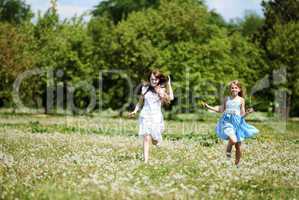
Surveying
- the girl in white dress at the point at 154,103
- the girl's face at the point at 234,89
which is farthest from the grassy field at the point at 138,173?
the girl's face at the point at 234,89

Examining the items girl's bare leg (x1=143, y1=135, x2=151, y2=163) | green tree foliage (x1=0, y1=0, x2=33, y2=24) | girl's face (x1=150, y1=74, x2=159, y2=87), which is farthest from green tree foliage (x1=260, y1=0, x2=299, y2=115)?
green tree foliage (x1=0, y1=0, x2=33, y2=24)

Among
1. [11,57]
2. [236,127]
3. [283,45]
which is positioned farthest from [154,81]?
[283,45]

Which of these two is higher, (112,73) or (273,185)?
(112,73)

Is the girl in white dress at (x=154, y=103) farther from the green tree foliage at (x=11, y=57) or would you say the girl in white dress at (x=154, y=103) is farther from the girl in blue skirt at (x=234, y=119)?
the green tree foliage at (x=11, y=57)

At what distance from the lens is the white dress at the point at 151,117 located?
16.4 m

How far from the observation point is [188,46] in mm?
55125

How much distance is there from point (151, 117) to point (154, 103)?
434 mm

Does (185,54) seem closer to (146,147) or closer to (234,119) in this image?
(234,119)

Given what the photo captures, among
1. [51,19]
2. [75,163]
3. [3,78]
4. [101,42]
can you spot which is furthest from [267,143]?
[51,19]

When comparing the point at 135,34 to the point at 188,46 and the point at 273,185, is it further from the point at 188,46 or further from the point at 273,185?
the point at 273,185

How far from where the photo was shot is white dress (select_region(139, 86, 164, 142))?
16438 millimetres

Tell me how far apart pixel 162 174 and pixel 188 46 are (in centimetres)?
4267

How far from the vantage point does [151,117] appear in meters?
16.6

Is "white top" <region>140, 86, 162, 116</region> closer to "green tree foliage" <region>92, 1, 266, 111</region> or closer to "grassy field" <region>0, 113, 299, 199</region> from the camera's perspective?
"grassy field" <region>0, 113, 299, 199</region>
